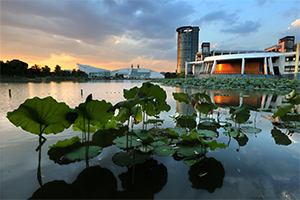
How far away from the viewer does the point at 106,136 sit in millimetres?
3521

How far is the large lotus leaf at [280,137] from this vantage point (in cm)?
333

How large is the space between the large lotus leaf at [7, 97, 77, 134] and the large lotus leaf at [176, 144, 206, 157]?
165 centimetres

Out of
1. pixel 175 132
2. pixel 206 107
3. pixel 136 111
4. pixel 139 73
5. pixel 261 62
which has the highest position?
pixel 139 73

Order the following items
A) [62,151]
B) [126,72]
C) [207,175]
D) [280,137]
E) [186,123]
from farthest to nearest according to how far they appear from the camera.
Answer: [126,72], [186,123], [280,137], [62,151], [207,175]

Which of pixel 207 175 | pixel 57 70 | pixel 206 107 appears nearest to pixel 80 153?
pixel 207 175

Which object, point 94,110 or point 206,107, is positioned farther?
point 206,107

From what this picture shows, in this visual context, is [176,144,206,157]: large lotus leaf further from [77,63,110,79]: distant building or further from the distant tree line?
[77,63,110,79]: distant building

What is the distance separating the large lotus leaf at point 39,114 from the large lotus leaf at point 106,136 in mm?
1200

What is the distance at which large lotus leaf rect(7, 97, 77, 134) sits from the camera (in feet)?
5.74

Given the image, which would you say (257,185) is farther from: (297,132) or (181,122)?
(297,132)

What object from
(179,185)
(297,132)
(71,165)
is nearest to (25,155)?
(71,165)

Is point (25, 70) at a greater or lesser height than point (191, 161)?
greater

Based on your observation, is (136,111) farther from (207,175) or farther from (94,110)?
(207,175)

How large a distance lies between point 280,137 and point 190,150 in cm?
264
